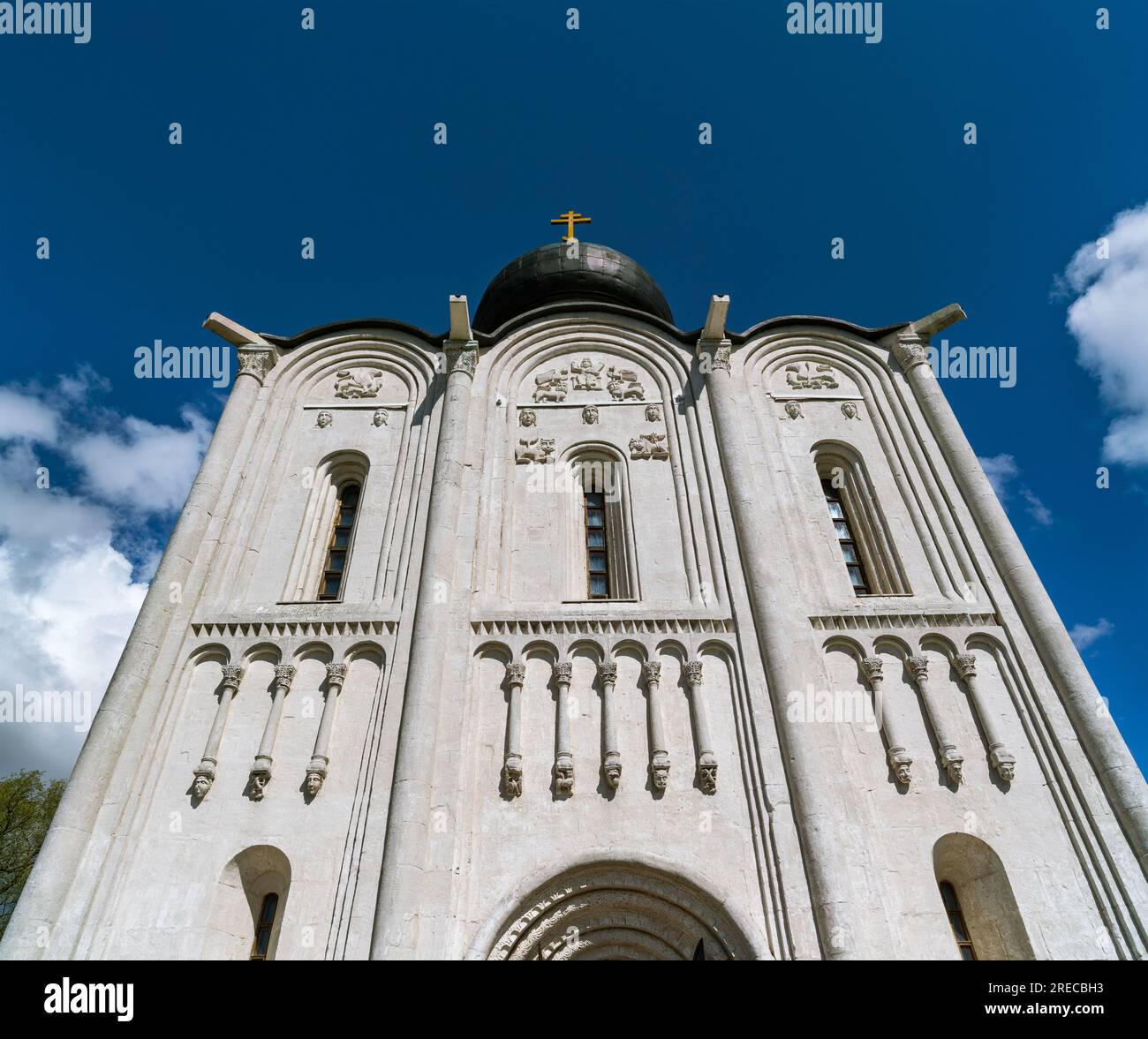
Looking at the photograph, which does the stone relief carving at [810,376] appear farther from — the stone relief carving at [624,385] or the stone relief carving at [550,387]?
the stone relief carving at [550,387]

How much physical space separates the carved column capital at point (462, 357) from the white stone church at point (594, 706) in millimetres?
137

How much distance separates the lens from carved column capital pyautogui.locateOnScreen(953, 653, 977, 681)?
8773mm

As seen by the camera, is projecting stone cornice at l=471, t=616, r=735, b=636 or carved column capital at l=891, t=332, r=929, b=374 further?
carved column capital at l=891, t=332, r=929, b=374

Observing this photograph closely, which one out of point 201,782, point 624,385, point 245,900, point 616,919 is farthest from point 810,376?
point 245,900

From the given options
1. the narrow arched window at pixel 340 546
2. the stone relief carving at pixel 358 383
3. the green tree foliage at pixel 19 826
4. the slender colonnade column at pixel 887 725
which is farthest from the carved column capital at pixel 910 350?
the green tree foliage at pixel 19 826

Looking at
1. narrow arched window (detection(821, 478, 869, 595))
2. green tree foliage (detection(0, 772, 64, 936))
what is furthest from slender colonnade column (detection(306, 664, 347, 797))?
green tree foliage (detection(0, 772, 64, 936))

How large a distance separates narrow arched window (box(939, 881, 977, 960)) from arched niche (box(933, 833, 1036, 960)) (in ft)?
0.10

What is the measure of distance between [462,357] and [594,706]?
641 cm

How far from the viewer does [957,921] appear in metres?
7.66

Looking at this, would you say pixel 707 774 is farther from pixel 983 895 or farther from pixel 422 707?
pixel 422 707

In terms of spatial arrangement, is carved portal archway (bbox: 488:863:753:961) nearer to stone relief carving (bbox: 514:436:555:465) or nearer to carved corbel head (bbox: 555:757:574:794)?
carved corbel head (bbox: 555:757:574:794)

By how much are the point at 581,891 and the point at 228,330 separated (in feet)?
33.7

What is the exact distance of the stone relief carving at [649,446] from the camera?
1159 centimetres
